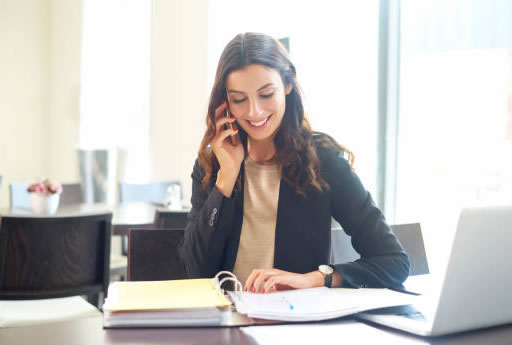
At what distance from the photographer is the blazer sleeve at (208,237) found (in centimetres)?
163

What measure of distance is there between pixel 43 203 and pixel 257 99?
1.94 m

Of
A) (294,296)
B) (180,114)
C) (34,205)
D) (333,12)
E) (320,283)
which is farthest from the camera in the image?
(180,114)

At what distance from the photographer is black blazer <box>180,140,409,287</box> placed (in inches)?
64.0

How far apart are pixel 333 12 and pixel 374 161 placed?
3.05 ft

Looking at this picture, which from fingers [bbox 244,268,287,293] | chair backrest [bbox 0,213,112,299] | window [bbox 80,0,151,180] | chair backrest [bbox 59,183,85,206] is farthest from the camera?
window [bbox 80,0,151,180]

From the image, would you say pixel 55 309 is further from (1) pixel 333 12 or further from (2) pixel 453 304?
(1) pixel 333 12

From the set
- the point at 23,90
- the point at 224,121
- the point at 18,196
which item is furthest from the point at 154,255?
the point at 23,90

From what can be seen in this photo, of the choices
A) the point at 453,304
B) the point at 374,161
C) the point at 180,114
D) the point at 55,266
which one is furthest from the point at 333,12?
the point at 453,304

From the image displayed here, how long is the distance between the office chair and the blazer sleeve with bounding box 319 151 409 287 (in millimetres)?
1136

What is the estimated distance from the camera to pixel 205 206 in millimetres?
1658

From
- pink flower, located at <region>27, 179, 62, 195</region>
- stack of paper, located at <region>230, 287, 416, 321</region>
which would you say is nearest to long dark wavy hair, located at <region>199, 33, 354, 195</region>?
stack of paper, located at <region>230, 287, 416, 321</region>

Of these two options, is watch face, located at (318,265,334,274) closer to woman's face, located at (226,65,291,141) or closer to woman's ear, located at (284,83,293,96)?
woman's face, located at (226,65,291,141)

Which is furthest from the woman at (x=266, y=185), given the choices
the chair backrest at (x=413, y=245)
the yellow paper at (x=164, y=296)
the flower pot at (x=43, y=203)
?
the flower pot at (x=43, y=203)

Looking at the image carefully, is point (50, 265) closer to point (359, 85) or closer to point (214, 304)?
point (214, 304)
